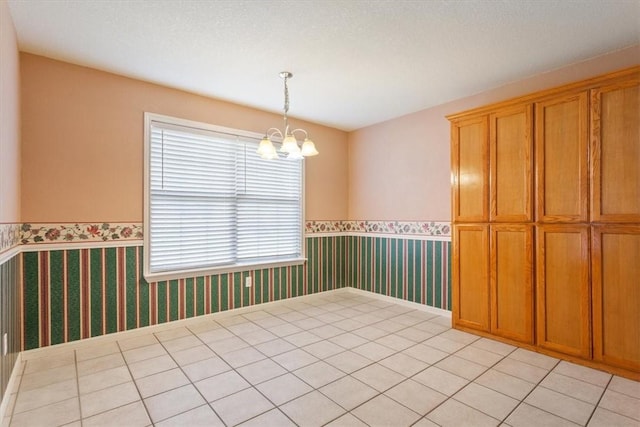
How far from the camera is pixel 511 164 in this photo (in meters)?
2.96

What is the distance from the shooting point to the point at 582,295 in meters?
2.54

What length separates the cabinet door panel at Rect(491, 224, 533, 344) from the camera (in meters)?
2.84

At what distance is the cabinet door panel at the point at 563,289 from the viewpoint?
8.32ft

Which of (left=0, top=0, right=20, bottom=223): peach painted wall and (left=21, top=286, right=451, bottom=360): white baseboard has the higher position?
(left=0, top=0, right=20, bottom=223): peach painted wall

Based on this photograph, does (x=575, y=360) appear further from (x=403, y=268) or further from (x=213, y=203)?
(x=213, y=203)

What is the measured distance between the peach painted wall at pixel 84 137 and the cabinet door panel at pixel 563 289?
3.66 m

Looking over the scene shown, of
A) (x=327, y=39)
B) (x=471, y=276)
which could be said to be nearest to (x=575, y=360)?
(x=471, y=276)

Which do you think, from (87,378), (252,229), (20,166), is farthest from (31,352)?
(252,229)

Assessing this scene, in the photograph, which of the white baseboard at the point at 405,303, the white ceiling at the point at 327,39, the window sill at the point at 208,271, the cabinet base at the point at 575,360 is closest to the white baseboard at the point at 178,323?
the white baseboard at the point at 405,303

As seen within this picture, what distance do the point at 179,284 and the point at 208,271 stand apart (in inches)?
12.7

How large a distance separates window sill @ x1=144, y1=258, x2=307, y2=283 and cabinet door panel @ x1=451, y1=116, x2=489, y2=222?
220 cm

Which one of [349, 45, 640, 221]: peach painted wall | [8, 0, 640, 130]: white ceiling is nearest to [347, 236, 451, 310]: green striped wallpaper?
[349, 45, 640, 221]: peach painted wall

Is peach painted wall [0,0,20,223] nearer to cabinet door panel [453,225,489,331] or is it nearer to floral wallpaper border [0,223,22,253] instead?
floral wallpaper border [0,223,22,253]

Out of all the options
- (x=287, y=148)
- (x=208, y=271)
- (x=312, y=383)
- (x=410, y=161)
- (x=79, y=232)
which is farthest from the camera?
(x=410, y=161)
